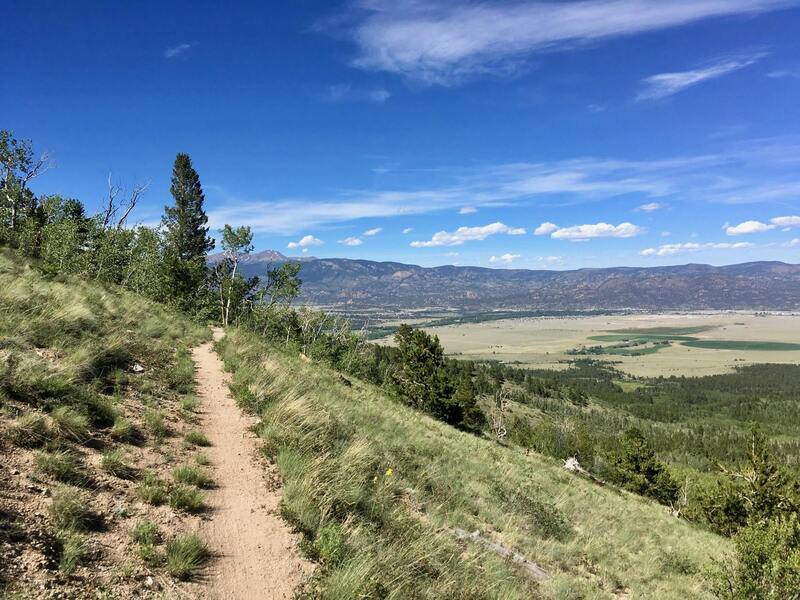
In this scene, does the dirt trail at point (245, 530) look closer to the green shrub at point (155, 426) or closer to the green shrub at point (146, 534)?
the green shrub at point (146, 534)

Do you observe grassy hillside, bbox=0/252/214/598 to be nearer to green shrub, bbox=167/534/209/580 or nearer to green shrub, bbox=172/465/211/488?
green shrub, bbox=167/534/209/580

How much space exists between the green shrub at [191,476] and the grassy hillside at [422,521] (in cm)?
125

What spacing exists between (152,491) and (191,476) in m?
0.79

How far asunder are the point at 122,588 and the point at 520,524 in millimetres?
9649

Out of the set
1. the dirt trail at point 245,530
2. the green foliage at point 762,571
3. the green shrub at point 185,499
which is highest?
the green shrub at point 185,499

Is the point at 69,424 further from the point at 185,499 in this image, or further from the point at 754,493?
the point at 754,493

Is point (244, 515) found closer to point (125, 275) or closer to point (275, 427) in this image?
point (275, 427)

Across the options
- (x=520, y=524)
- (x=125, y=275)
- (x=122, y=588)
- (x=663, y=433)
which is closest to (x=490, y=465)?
(x=520, y=524)

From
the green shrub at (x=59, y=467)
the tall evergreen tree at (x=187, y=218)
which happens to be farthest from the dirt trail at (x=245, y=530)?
the tall evergreen tree at (x=187, y=218)

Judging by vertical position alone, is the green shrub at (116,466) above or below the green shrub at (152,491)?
above

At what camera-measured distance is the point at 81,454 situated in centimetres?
612

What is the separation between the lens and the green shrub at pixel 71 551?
162 inches

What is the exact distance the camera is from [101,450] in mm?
6473

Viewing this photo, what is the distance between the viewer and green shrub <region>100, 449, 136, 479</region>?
19.7 ft
